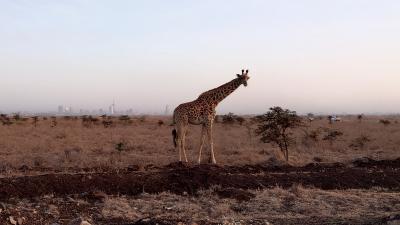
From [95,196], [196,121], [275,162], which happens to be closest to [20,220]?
[95,196]

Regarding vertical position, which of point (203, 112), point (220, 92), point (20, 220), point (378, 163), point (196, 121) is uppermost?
point (220, 92)

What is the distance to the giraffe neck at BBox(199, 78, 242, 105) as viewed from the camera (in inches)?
727

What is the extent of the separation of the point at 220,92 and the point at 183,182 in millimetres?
5503

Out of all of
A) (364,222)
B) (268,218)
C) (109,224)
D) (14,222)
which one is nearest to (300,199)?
(268,218)

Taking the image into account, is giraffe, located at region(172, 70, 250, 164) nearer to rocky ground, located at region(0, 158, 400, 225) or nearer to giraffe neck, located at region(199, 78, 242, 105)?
giraffe neck, located at region(199, 78, 242, 105)

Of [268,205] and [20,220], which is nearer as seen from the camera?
[20,220]

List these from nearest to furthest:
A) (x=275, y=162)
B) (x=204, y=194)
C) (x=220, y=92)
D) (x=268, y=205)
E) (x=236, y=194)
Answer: (x=268, y=205) → (x=236, y=194) → (x=204, y=194) → (x=220, y=92) → (x=275, y=162)

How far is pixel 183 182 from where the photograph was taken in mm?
13727

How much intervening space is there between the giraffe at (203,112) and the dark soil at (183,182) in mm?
2471

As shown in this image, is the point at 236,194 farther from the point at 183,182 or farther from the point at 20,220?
the point at 20,220

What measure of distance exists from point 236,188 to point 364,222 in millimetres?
4843

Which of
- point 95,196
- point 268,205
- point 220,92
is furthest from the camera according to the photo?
point 220,92

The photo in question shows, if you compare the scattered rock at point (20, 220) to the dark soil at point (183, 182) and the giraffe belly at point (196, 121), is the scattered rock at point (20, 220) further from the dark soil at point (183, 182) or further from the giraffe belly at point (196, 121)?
the giraffe belly at point (196, 121)

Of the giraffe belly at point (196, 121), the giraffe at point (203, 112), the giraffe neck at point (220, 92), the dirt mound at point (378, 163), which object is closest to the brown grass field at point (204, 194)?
the dirt mound at point (378, 163)
